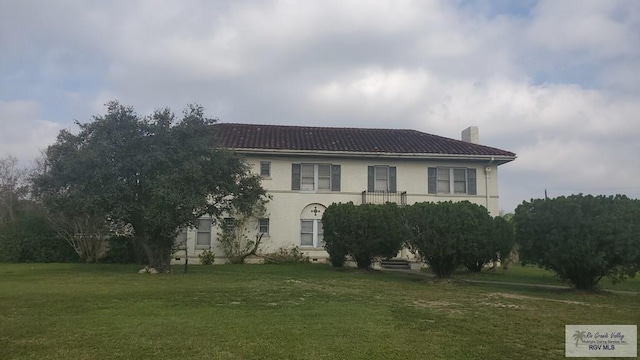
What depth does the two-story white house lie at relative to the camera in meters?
27.0

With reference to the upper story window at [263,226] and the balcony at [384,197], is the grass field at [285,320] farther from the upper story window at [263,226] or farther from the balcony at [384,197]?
the balcony at [384,197]

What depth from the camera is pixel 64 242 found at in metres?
27.6

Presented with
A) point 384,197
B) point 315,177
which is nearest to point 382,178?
point 384,197

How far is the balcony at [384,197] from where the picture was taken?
2750 centimetres

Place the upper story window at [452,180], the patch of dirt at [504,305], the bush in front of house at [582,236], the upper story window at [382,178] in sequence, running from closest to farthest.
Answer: the patch of dirt at [504,305]
the bush in front of house at [582,236]
the upper story window at [382,178]
the upper story window at [452,180]

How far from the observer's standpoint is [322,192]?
90.2 feet

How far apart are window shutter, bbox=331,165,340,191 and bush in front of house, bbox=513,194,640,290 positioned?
1298 centimetres

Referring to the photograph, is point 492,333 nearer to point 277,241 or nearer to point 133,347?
point 133,347

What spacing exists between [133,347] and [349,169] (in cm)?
2144

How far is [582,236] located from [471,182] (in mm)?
14375

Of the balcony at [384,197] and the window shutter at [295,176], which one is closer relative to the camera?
the window shutter at [295,176]

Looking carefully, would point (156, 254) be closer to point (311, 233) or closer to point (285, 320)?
point (311, 233)

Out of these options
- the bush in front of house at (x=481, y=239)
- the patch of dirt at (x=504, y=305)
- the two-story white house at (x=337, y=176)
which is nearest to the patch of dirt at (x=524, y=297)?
the patch of dirt at (x=504, y=305)

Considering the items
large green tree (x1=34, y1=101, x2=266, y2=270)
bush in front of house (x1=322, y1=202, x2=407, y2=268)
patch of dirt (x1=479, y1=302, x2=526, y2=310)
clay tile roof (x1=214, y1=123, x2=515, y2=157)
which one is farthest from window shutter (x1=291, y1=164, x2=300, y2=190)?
patch of dirt (x1=479, y1=302, x2=526, y2=310)
